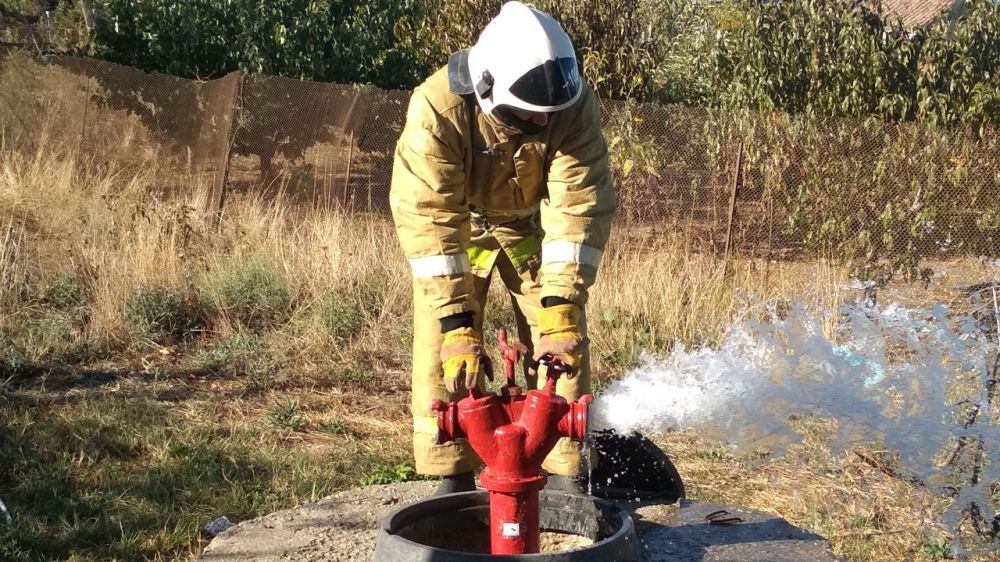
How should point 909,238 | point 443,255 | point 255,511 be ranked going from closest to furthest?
point 443,255 < point 255,511 < point 909,238

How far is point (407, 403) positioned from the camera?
6.45 metres

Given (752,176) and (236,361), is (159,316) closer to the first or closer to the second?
(236,361)

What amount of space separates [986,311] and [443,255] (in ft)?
18.7

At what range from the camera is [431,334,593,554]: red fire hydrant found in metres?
2.86

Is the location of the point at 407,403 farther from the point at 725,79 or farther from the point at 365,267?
the point at 725,79

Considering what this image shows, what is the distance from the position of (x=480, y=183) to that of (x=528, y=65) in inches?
26.7

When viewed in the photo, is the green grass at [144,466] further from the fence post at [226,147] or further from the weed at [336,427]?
the fence post at [226,147]

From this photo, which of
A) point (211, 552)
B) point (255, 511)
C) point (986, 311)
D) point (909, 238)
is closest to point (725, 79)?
point (909, 238)

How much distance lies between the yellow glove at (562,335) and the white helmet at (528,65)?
0.62 m

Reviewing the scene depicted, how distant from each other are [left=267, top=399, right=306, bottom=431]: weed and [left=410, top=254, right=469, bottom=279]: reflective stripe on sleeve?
106 inches

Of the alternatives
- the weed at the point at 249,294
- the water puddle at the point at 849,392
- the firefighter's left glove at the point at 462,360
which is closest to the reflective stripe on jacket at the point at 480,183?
the firefighter's left glove at the point at 462,360

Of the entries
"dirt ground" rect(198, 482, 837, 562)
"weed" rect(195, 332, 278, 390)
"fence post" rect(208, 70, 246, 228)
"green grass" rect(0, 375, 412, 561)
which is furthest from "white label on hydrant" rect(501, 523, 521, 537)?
"fence post" rect(208, 70, 246, 228)

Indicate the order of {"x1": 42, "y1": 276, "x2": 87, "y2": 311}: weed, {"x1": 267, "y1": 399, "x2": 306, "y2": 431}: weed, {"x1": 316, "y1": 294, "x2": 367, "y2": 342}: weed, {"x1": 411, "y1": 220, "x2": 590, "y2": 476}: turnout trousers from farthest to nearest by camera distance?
1. {"x1": 42, "y1": 276, "x2": 87, "y2": 311}: weed
2. {"x1": 316, "y1": 294, "x2": 367, "y2": 342}: weed
3. {"x1": 267, "y1": 399, "x2": 306, "y2": 431}: weed
4. {"x1": 411, "y1": 220, "x2": 590, "y2": 476}: turnout trousers

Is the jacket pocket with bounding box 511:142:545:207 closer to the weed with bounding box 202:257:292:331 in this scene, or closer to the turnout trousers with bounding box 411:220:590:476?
the turnout trousers with bounding box 411:220:590:476
